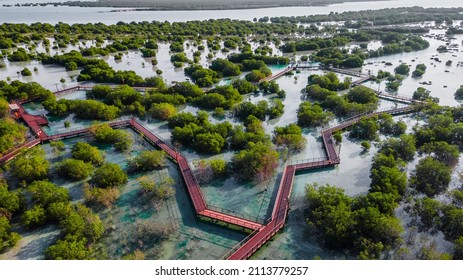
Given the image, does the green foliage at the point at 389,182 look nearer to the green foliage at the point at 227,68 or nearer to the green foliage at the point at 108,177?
the green foliage at the point at 108,177

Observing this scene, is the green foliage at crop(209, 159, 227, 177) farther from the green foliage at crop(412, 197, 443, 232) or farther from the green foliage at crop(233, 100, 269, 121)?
the green foliage at crop(412, 197, 443, 232)

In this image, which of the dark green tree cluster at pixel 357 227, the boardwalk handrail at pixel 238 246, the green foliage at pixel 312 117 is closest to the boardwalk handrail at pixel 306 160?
the green foliage at pixel 312 117

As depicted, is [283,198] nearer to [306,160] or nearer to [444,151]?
[306,160]

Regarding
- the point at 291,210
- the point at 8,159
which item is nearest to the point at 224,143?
the point at 291,210

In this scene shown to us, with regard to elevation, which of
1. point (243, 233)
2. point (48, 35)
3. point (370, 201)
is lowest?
point (243, 233)

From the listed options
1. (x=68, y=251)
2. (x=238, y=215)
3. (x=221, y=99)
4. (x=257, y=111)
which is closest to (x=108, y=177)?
(x=68, y=251)

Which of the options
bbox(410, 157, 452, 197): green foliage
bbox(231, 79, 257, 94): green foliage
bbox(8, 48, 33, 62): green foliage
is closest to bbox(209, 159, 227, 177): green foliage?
bbox(410, 157, 452, 197): green foliage

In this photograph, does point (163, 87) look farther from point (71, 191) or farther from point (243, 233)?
point (243, 233)
